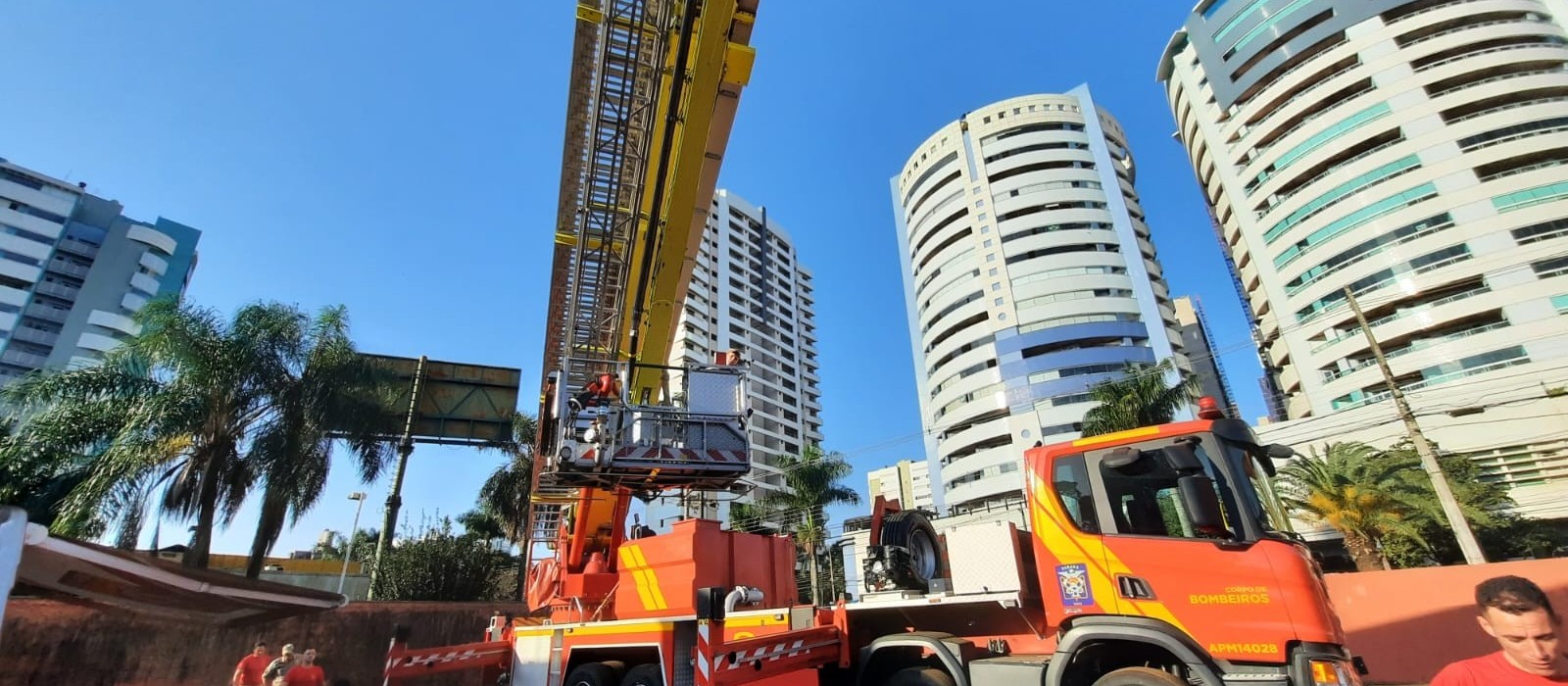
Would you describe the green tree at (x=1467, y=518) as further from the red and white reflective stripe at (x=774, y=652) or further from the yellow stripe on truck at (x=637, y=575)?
the yellow stripe on truck at (x=637, y=575)

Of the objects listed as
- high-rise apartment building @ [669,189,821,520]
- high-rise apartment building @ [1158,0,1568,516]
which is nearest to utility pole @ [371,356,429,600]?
high-rise apartment building @ [1158,0,1568,516]

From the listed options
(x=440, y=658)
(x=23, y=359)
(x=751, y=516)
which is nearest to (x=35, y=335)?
(x=23, y=359)

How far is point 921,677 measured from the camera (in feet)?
19.2

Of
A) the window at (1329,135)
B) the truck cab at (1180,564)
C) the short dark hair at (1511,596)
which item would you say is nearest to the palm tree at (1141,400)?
the truck cab at (1180,564)

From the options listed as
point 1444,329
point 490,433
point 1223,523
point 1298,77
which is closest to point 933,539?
point 1223,523

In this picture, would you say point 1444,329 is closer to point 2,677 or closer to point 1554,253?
point 1554,253

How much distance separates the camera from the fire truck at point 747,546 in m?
4.84

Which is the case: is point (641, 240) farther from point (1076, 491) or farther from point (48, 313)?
point (48, 313)

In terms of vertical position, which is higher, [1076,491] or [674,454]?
[674,454]

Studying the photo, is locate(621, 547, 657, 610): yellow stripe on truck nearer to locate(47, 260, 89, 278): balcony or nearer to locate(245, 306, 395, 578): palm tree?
locate(245, 306, 395, 578): palm tree

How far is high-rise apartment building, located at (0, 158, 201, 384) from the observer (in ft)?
224

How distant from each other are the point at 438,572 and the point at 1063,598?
72.8 feet

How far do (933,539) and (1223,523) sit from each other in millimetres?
2771

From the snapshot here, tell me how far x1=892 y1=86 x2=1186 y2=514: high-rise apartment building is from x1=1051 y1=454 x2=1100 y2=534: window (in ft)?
176
